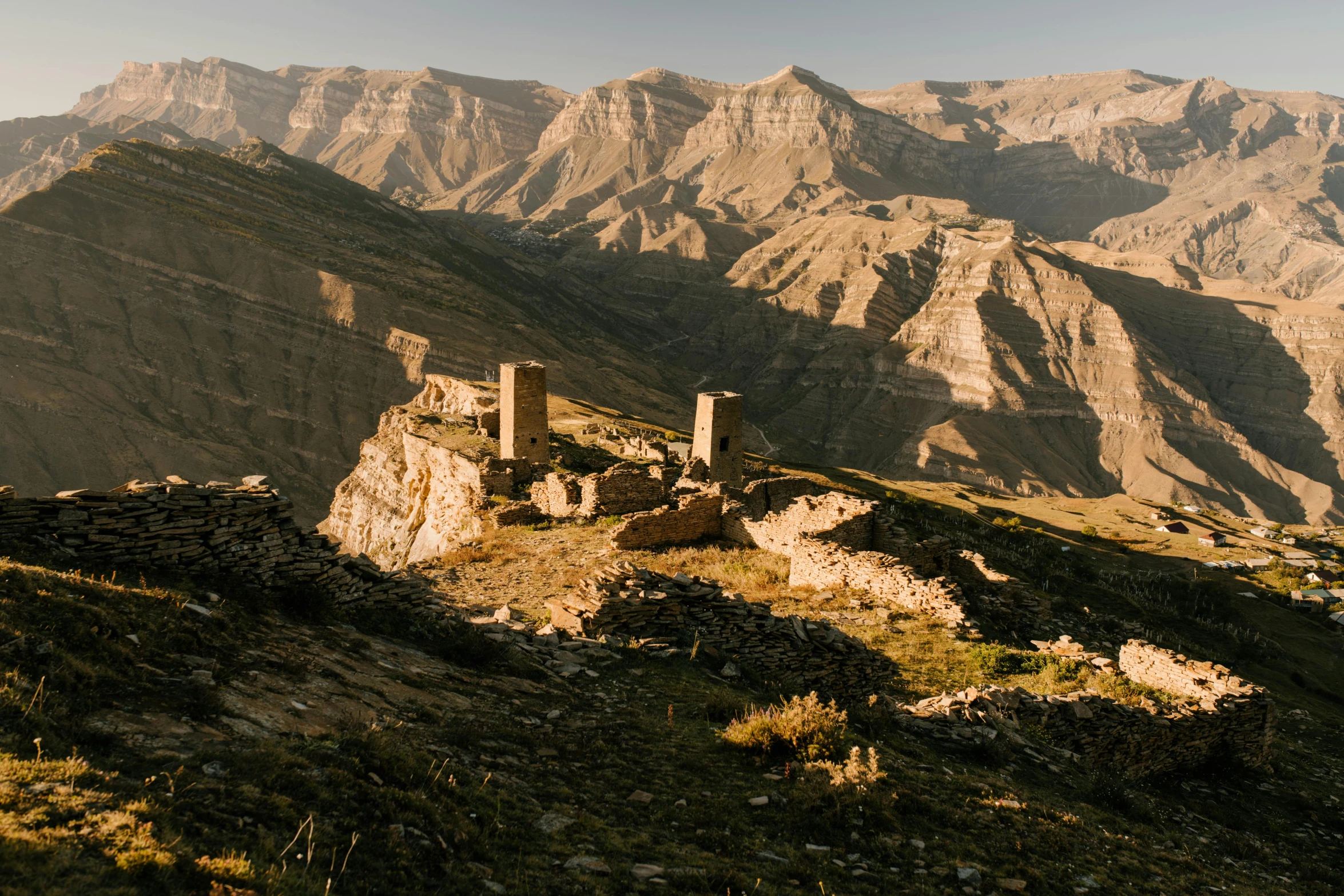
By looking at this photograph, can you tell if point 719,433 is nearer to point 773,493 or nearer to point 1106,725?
point 773,493

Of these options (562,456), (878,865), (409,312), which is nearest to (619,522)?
(562,456)

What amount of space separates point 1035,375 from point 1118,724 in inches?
6214

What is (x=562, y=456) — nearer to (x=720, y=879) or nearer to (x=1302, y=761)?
(x=1302, y=761)

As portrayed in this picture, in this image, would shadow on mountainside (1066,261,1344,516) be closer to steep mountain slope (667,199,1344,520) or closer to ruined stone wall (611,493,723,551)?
steep mountain slope (667,199,1344,520)

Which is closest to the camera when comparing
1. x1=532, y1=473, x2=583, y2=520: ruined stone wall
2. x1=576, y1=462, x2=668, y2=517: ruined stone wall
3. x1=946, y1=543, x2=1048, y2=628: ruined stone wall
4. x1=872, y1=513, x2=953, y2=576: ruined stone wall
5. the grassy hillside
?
the grassy hillside

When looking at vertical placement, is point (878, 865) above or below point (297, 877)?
below

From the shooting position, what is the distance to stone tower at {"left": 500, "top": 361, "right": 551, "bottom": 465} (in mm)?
28422

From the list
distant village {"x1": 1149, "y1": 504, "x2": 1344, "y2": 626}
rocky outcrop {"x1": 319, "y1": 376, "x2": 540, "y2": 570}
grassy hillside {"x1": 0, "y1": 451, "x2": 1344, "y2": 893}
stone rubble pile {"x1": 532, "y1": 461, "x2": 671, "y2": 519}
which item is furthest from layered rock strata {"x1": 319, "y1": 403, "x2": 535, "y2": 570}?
distant village {"x1": 1149, "y1": 504, "x2": 1344, "y2": 626}

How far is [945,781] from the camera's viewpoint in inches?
283

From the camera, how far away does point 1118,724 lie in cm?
992

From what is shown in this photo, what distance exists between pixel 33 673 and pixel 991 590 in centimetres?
1579

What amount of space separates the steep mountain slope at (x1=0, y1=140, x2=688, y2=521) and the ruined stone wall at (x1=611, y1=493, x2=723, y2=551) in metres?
55.2

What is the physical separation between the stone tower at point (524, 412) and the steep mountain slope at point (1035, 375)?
94.9 metres

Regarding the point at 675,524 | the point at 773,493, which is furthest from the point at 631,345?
the point at 675,524
